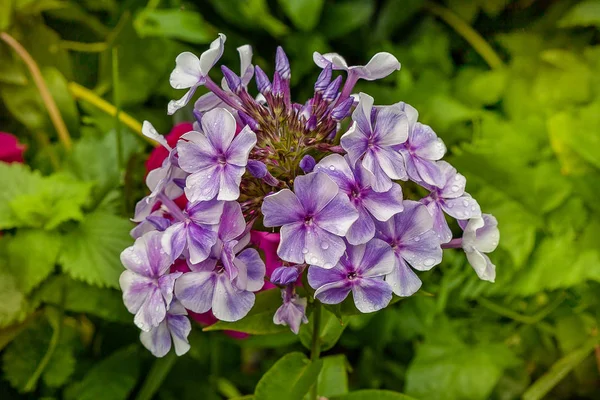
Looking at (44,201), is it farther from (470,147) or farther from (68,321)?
(470,147)

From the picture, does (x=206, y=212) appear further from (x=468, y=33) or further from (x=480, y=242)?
(x=468, y=33)

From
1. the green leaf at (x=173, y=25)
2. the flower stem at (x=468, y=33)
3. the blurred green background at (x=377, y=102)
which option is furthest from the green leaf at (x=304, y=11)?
the flower stem at (x=468, y=33)

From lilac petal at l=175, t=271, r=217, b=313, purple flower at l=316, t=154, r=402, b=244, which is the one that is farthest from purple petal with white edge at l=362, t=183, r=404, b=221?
lilac petal at l=175, t=271, r=217, b=313

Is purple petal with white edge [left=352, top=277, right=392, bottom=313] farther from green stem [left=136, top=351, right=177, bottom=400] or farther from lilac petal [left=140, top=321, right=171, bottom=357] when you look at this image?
green stem [left=136, top=351, right=177, bottom=400]

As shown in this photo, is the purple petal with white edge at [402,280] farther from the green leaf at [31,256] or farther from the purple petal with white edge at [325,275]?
the green leaf at [31,256]

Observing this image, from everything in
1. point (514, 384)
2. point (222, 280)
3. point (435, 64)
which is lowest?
point (514, 384)

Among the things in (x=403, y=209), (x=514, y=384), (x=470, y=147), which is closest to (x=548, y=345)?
(x=514, y=384)
